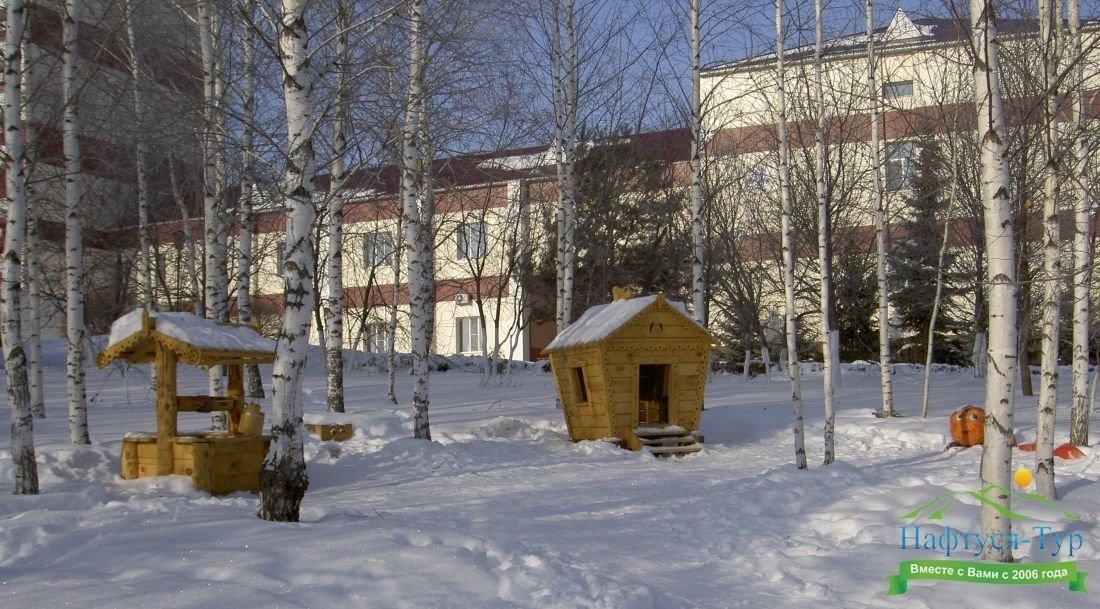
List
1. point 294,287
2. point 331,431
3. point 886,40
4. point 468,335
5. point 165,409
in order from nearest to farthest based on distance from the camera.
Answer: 1. point 294,287
2. point 165,409
3. point 331,431
4. point 886,40
5. point 468,335

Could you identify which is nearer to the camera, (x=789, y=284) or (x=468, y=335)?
(x=789, y=284)

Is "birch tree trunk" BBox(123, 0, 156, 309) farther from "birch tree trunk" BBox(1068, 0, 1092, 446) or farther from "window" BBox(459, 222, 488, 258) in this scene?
"window" BBox(459, 222, 488, 258)

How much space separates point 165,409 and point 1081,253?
35.1 feet

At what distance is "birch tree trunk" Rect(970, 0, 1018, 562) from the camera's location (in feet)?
20.2

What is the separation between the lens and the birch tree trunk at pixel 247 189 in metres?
10.8

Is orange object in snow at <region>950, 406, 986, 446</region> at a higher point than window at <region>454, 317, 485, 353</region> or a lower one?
lower

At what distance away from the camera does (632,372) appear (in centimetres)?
1487

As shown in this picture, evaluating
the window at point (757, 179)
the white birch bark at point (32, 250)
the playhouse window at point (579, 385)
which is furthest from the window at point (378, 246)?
the window at point (757, 179)

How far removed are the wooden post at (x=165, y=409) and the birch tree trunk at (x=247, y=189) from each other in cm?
172

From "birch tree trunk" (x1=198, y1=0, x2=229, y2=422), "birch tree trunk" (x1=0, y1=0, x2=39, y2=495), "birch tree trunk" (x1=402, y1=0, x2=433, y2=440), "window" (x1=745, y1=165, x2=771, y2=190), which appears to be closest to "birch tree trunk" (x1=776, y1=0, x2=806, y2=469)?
"birch tree trunk" (x1=402, y1=0, x2=433, y2=440)

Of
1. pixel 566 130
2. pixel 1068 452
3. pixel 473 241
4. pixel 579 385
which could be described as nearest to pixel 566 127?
pixel 566 130

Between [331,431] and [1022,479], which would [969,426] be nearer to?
[1022,479]

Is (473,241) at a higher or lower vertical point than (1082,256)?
higher

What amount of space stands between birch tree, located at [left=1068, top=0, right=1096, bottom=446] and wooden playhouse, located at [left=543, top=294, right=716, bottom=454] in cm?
529
